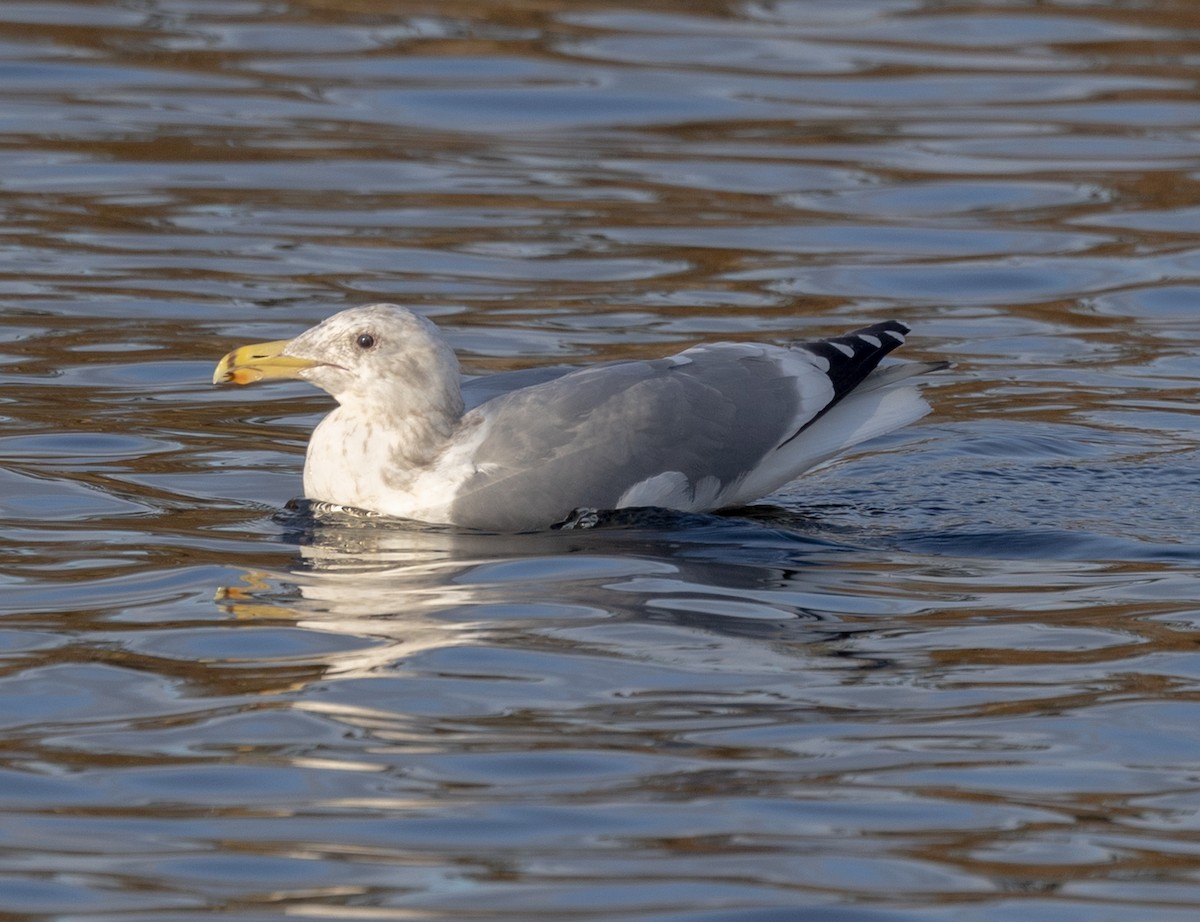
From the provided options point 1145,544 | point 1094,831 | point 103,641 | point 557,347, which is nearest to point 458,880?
point 1094,831

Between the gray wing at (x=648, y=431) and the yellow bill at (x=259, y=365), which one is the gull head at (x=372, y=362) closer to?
the yellow bill at (x=259, y=365)

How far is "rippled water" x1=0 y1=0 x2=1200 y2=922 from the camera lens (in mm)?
5117

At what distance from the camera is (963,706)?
6.04m

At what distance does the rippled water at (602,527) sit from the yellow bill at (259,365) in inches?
21.3

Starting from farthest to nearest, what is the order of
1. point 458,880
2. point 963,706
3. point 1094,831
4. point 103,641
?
point 103,641 → point 963,706 → point 1094,831 → point 458,880

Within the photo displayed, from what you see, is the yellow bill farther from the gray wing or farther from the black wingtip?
the black wingtip

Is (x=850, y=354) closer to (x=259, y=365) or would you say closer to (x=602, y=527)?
(x=602, y=527)

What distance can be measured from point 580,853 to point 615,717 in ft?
3.00

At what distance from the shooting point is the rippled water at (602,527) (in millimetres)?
5117

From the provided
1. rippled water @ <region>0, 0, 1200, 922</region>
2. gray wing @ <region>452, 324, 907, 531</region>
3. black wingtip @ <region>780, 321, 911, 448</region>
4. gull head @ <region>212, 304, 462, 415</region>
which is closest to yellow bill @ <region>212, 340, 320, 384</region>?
gull head @ <region>212, 304, 462, 415</region>

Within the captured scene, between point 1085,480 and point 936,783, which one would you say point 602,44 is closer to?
point 1085,480

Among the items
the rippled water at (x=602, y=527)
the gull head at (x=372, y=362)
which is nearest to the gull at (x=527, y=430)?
the gull head at (x=372, y=362)

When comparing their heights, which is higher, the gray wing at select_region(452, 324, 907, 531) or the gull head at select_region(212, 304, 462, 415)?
the gull head at select_region(212, 304, 462, 415)

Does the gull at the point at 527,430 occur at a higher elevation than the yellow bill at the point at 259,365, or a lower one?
lower
